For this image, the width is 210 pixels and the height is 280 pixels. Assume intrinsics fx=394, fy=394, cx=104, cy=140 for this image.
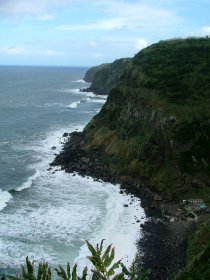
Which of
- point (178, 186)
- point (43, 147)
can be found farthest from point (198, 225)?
point (43, 147)

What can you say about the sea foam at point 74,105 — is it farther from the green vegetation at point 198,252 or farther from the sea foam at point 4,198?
the green vegetation at point 198,252

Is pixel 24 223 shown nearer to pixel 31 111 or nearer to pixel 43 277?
pixel 43 277

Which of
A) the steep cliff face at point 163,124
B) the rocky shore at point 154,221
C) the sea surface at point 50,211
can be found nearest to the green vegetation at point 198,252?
the rocky shore at point 154,221

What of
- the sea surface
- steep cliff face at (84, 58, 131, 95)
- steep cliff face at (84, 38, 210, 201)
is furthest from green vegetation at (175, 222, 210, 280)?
steep cliff face at (84, 58, 131, 95)

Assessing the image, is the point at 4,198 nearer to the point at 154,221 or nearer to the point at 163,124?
the point at 154,221

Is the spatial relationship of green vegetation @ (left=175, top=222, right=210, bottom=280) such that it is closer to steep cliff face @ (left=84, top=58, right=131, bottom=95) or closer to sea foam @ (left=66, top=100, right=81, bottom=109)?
sea foam @ (left=66, top=100, right=81, bottom=109)

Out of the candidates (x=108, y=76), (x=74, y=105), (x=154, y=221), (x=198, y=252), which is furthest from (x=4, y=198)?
(x=108, y=76)
